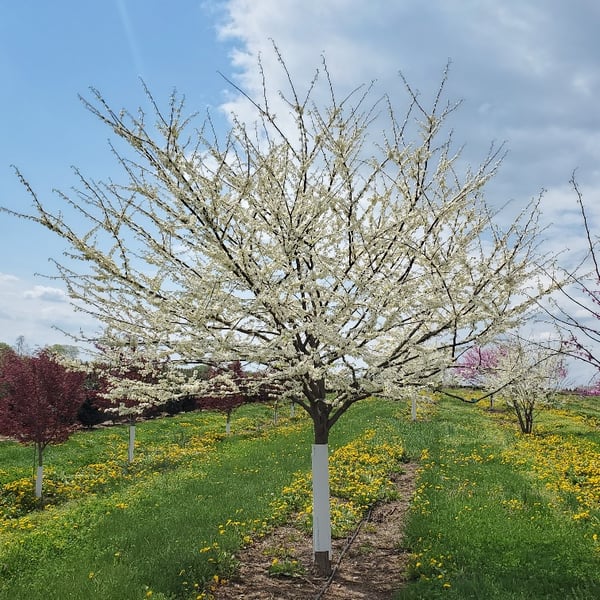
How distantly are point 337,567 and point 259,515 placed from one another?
2.20m

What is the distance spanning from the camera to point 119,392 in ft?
Result: 18.5

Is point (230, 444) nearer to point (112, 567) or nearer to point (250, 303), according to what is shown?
point (112, 567)

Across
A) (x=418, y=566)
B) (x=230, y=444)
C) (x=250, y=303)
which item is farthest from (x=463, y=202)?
(x=230, y=444)

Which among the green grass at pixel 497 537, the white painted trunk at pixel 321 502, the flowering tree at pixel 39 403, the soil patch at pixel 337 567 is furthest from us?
the flowering tree at pixel 39 403

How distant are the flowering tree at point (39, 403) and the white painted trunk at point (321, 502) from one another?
9.15 metres

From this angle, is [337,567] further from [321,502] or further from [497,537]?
[497,537]

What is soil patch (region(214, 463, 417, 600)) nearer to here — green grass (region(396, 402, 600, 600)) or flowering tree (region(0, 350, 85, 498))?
green grass (region(396, 402, 600, 600))

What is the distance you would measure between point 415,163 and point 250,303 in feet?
8.50

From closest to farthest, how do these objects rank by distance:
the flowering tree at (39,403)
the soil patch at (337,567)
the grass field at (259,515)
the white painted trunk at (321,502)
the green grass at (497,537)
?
the green grass at (497,537) → the grass field at (259,515) → the soil patch at (337,567) → the white painted trunk at (321,502) → the flowering tree at (39,403)

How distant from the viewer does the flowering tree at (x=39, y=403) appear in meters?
13.3

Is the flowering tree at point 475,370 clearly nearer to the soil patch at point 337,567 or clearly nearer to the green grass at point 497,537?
the green grass at point 497,537

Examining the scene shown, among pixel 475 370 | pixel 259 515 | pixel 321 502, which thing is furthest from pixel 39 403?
pixel 475 370

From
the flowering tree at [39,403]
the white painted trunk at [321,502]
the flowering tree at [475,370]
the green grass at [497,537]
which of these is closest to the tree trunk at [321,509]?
the white painted trunk at [321,502]

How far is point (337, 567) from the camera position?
6.68 meters
